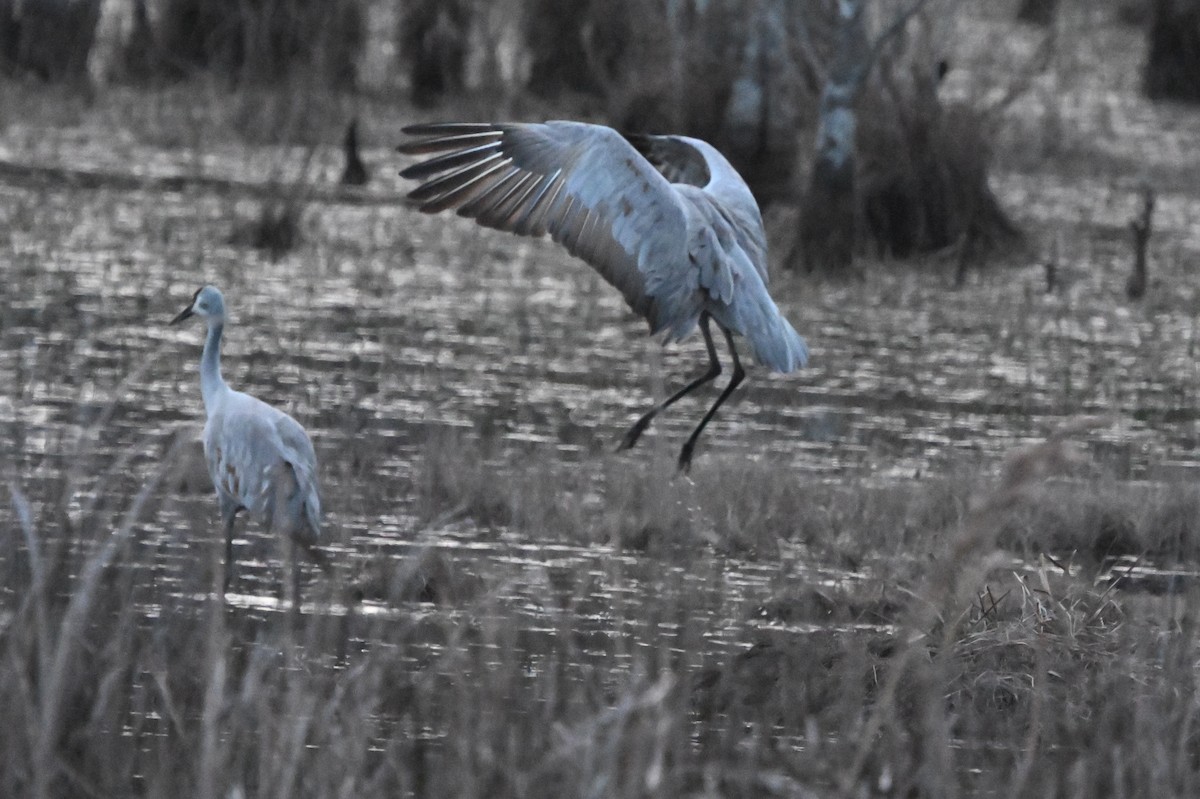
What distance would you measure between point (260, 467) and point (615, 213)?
1405 mm

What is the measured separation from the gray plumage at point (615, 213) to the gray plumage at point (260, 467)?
2.91 feet

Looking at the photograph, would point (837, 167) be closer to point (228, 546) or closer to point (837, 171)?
point (837, 171)

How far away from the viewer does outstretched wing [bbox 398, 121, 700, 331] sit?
22.1 ft

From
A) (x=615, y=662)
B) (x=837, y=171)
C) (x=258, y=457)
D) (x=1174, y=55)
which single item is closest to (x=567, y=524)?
(x=258, y=457)

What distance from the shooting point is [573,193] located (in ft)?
22.3

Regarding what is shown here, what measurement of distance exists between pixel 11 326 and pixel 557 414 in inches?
95.8

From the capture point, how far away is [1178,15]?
2445 centimetres

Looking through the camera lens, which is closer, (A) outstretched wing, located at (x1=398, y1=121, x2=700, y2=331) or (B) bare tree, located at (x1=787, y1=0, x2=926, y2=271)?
(A) outstretched wing, located at (x1=398, y1=121, x2=700, y2=331)

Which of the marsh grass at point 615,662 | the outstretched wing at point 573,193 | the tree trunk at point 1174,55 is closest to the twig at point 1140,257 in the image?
the marsh grass at point 615,662

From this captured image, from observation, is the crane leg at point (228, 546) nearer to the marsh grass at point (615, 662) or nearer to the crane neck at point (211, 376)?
the marsh grass at point (615, 662)

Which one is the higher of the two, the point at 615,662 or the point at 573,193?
the point at 573,193

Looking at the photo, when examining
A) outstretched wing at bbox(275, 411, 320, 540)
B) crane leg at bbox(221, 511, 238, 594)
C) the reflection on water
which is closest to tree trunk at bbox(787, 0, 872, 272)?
the reflection on water

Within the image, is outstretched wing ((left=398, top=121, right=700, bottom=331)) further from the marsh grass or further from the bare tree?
the bare tree

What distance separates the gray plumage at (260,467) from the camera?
19.5ft
